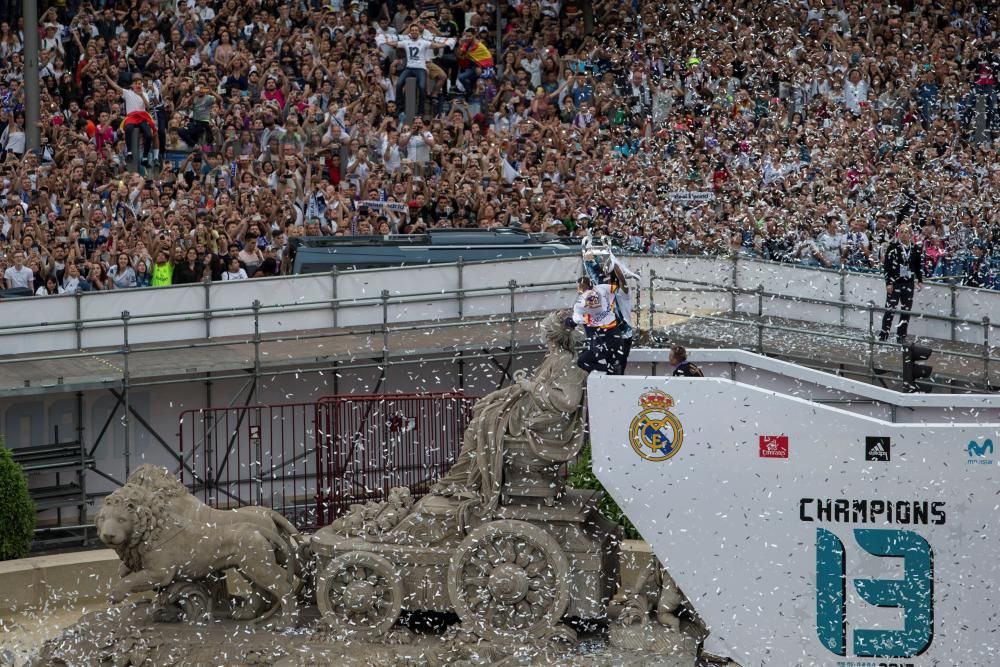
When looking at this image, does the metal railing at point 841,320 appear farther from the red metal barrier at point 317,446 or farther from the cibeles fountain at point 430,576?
the cibeles fountain at point 430,576

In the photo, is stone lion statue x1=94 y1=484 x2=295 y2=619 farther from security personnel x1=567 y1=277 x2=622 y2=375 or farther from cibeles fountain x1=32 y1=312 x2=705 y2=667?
security personnel x1=567 y1=277 x2=622 y2=375

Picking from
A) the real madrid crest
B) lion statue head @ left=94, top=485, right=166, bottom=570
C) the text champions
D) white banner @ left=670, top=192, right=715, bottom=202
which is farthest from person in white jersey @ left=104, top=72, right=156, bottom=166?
the text champions

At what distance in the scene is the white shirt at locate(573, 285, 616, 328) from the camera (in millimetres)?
15133

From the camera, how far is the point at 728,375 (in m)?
16.0

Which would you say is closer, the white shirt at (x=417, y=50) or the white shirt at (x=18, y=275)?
the white shirt at (x=18, y=275)

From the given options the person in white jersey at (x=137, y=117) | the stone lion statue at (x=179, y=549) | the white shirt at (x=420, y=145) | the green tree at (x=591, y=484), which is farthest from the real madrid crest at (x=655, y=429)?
the person in white jersey at (x=137, y=117)

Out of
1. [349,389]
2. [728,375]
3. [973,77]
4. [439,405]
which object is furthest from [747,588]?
[973,77]

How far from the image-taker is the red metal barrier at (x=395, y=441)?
20.2 meters

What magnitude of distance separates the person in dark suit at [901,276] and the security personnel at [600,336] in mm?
6154

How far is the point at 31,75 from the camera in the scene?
2691 cm

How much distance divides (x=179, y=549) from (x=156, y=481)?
63 cm

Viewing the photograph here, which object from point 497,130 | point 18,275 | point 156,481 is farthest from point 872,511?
point 497,130

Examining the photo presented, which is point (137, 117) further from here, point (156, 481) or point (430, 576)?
point (430, 576)

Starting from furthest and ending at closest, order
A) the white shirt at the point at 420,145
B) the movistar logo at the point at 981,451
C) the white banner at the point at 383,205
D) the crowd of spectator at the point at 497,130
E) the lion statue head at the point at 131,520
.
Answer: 1. the white shirt at the point at 420,145
2. the white banner at the point at 383,205
3. the crowd of spectator at the point at 497,130
4. the lion statue head at the point at 131,520
5. the movistar logo at the point at 981,451
